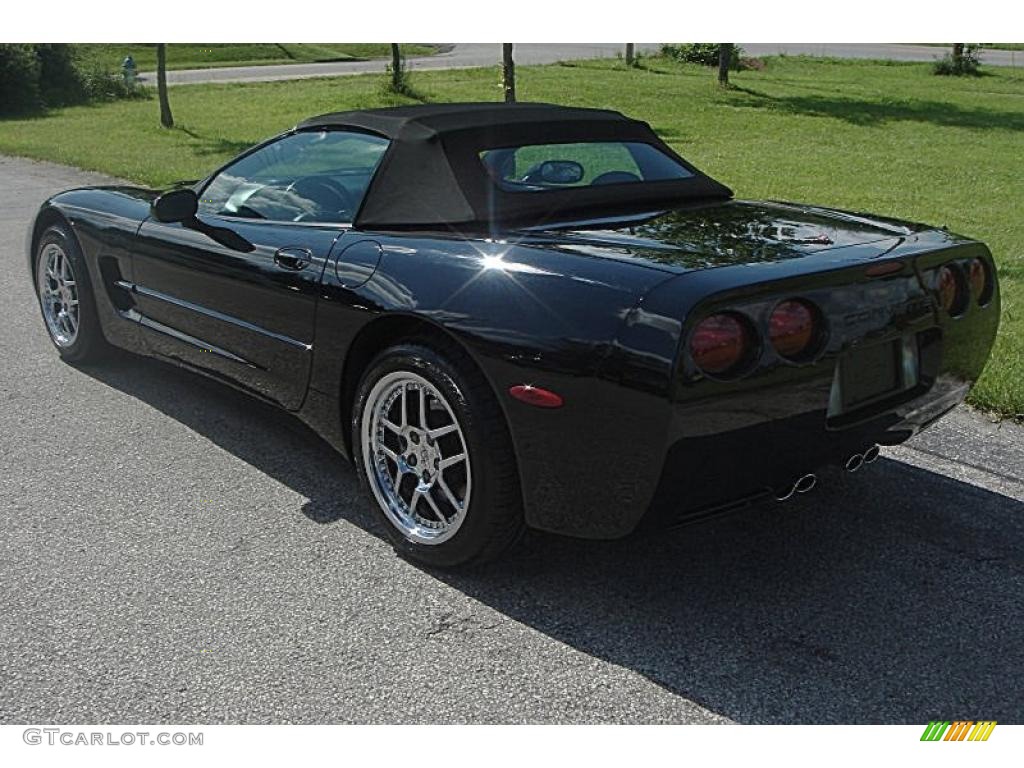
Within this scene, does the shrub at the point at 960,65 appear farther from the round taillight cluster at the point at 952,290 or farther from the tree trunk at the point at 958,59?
the round taillight cluster at the point at 952,290

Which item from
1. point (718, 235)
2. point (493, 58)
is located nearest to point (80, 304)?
point (718, 235)

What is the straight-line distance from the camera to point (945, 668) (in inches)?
111

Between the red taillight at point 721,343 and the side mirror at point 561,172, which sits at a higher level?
the side mirror at point 561,172

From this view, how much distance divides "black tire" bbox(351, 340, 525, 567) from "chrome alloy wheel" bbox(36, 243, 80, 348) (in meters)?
2.63

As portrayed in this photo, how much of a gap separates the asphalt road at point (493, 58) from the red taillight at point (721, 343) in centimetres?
2768

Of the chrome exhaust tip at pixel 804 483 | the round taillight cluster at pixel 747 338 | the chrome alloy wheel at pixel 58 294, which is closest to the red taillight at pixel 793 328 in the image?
the round taillight cluster at pixel 747 338

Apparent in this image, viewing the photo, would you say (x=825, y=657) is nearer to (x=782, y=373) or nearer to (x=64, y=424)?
(x=782, y=373)

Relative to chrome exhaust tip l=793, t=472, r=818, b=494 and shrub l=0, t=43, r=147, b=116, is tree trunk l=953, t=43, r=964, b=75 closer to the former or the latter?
shrub l=0, t=43, r=147, b=116

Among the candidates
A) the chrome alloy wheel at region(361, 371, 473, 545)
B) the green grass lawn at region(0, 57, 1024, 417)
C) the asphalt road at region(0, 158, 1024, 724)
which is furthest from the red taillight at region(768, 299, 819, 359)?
the green grass lawn at region(0, 57, 1024, 417)

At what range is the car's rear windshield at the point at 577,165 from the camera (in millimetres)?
3790

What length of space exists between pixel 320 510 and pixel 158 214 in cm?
139

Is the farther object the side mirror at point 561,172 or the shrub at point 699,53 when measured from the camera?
the shrub at point 699,53

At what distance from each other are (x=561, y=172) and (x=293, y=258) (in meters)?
0.97

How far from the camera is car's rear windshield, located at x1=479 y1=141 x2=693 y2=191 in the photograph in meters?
3.79
